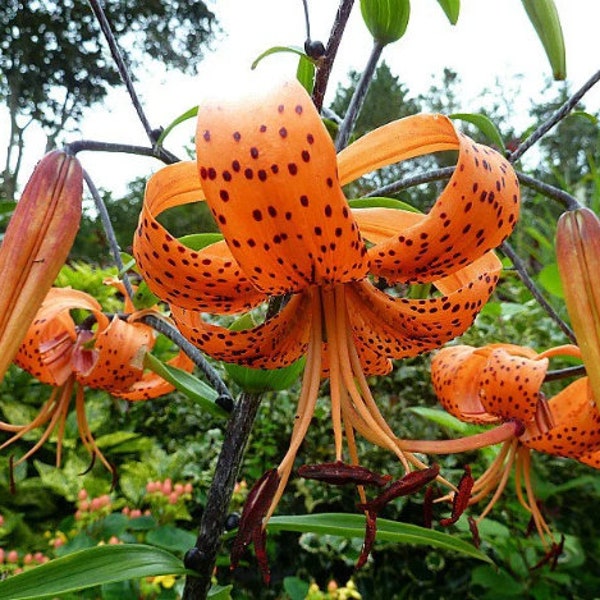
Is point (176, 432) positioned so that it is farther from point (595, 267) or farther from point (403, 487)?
point (595, 267)

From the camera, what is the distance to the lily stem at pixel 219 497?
2.09ft

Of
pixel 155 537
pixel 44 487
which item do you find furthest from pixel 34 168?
pixel 44 487

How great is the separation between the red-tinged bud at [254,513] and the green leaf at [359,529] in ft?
0.44

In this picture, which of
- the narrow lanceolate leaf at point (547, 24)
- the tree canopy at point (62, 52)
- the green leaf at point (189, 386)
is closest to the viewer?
the narrow lanceolate leaf at point (547, 24)

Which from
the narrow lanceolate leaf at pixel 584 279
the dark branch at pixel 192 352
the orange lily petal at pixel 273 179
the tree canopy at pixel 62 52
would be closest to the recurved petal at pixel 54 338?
the dark branch at pixel 192 352

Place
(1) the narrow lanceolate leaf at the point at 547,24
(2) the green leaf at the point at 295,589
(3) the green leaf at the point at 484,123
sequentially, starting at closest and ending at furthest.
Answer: (1) the narrow lanceolate leaf at the point at 547,24 < (3) the green leaf at the point at 484,123 < (2) the green leaf at the point at 295,589

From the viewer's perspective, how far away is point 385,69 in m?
12.8

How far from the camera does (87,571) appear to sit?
593 mm

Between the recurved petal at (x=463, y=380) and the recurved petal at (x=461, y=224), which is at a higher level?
the recurved petal at (x=461, y=224)

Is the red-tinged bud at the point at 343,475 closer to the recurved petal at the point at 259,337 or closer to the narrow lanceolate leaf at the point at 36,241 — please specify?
the recurved petal at the point at 259,337

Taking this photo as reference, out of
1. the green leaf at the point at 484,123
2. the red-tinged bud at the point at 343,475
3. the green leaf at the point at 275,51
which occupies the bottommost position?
the red-tinged bud at the point at 343,475

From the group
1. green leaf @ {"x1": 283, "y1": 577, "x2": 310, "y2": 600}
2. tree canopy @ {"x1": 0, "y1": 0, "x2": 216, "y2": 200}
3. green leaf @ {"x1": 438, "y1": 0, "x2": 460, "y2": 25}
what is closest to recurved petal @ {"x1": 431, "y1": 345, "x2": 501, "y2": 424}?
green leaf @ {"x1": 438, "y1": 0, "x2": 460, "y2": 25}

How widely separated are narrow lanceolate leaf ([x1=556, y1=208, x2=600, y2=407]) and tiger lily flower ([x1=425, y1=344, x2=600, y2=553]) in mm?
466

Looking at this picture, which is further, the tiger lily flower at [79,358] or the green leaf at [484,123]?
the tiger lily flower at [79,358]
